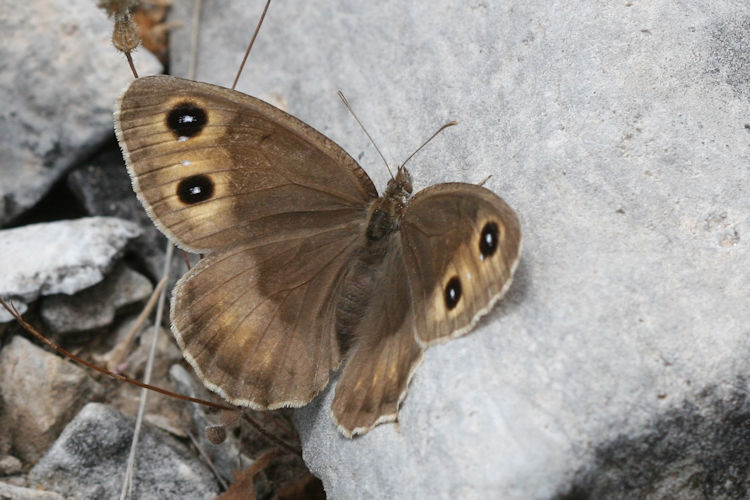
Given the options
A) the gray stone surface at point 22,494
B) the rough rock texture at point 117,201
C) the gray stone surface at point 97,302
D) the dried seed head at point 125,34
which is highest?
the dried seed head at point 125,34

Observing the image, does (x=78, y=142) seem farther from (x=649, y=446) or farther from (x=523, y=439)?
(x=649, y=446)

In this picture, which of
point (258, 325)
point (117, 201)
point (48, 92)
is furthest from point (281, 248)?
point (48, 92)

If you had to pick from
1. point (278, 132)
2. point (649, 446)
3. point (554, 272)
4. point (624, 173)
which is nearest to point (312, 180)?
point (278, 132)

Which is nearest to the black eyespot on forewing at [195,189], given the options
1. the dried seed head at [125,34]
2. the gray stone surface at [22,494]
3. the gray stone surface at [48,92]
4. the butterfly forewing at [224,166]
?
the butterfly forewing at [224,166]

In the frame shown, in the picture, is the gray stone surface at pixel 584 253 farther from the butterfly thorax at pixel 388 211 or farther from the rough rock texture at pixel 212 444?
the rough rock texture at pixel 212 444

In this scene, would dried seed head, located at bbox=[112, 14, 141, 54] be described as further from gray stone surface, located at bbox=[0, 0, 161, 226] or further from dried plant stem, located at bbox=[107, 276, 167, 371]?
dried plant stem, located at bbox=[107, 276, 167, 371]
